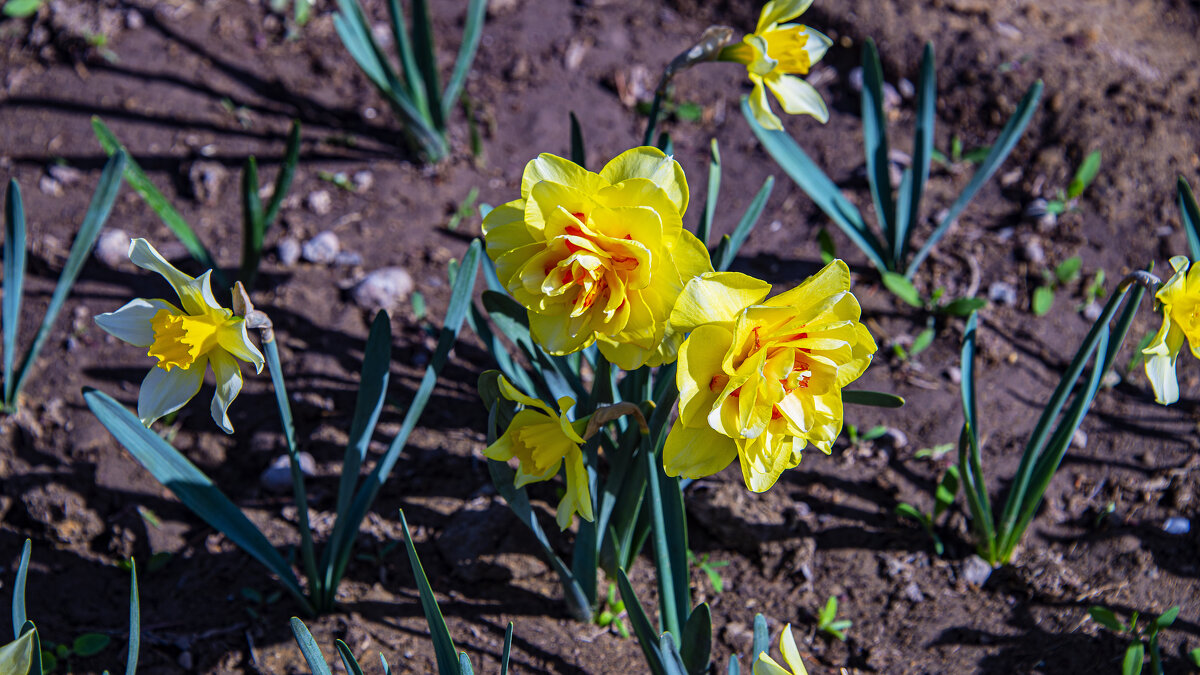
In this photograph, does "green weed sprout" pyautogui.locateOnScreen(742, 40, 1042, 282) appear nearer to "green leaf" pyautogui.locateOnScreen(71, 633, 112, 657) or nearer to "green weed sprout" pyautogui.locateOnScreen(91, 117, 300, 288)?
"green weed sprout" pyautogui.locateOnScreen(91, 117, 300, 288)

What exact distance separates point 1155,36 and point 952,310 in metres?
1.67

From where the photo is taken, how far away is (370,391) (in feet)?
5.37

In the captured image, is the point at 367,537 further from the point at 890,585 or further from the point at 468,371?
the point at 890,585

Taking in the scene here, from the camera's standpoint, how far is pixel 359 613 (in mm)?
1871

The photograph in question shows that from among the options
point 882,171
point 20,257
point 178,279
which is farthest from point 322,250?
point 882,171

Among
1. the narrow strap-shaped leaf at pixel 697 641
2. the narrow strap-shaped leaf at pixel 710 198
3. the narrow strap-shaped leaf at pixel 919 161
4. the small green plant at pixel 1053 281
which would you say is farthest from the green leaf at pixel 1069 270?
the narrow strap-shaped leaf at pixel 697 641

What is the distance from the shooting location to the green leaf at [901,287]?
2363mm

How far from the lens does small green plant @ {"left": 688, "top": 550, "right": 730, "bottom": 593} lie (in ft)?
6.42

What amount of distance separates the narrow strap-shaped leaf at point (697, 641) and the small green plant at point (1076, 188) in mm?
1989

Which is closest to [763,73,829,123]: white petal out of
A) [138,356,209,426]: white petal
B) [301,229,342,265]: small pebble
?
[138,356,209,426]: white petal

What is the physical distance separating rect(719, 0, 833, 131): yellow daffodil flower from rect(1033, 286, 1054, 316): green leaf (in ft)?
4.03

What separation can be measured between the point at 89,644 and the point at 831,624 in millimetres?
1661

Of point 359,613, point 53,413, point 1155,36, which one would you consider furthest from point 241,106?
point 1155,36

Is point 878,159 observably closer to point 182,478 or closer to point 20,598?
point 182,478
